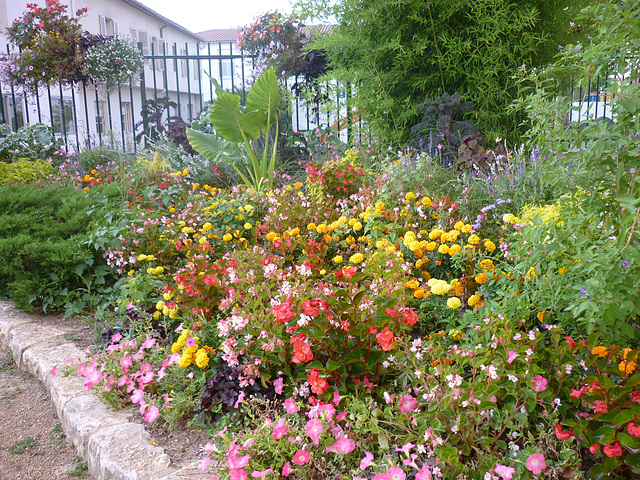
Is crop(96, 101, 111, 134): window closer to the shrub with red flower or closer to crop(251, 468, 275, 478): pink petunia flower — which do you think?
the shrub with red flower

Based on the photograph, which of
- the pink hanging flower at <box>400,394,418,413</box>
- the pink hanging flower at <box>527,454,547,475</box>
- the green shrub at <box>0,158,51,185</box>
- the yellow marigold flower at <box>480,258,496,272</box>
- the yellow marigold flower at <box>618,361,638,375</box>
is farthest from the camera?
the green shrub at <box>0,158,51,185</box>

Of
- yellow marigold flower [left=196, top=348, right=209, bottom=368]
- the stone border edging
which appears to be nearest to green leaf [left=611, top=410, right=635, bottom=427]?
the stone border edging

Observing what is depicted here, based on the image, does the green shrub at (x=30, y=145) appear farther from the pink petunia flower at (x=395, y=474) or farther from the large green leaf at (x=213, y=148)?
the pink petunia flower at (x=395, y=474)

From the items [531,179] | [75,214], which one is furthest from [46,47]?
[531,179]

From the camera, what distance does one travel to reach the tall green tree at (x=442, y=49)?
443cm

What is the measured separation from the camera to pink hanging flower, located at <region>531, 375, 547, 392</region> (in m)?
1.49

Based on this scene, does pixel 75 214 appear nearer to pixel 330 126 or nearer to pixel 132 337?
pixel 132 337

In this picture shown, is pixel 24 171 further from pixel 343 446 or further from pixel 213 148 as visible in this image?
pixel 343 446

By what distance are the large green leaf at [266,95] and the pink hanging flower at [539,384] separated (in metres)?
4.34

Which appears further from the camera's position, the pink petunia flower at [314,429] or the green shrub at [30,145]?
the green shrub at [30,145]

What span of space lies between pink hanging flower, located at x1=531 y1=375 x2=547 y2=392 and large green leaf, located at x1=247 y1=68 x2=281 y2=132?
4338 millimetres

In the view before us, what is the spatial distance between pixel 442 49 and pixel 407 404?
13.4ft

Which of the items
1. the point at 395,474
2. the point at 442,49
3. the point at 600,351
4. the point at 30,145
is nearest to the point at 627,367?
the point at 600,351

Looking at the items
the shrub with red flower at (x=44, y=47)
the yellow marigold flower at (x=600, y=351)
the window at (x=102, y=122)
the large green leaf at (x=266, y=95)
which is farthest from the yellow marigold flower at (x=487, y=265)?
the shrub with red flower at (x=44, y=47)
